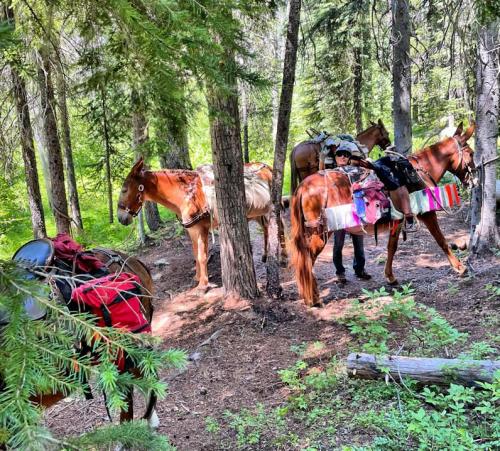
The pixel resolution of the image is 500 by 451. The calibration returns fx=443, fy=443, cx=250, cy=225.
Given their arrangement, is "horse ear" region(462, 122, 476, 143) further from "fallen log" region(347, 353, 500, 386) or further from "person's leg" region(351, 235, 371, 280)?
"fallen log" region(347, 353, 500, 386)

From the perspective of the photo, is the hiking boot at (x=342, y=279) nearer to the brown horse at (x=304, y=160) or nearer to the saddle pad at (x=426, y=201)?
the saddle pad at (x=426, y=201)

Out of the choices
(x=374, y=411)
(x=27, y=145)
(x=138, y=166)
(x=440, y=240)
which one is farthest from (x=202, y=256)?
(x=374, y=411)

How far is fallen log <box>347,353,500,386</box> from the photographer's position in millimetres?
3348

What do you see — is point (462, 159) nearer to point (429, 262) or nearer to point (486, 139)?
point (486, 139)

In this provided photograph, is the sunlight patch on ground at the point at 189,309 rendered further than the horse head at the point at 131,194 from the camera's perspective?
No

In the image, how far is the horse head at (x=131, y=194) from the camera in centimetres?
733

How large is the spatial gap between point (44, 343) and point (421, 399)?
2.97m

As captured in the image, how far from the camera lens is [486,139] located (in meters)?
6.40

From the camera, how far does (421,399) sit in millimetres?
3416

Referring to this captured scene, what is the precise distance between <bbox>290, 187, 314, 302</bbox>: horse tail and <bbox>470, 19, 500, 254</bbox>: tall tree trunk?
108 inches

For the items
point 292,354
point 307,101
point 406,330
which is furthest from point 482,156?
point 307,101

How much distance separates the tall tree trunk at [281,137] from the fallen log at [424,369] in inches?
109

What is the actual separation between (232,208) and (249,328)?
1.65 m

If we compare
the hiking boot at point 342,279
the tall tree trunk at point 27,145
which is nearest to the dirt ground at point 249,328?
the hiking boot at point 342,279
